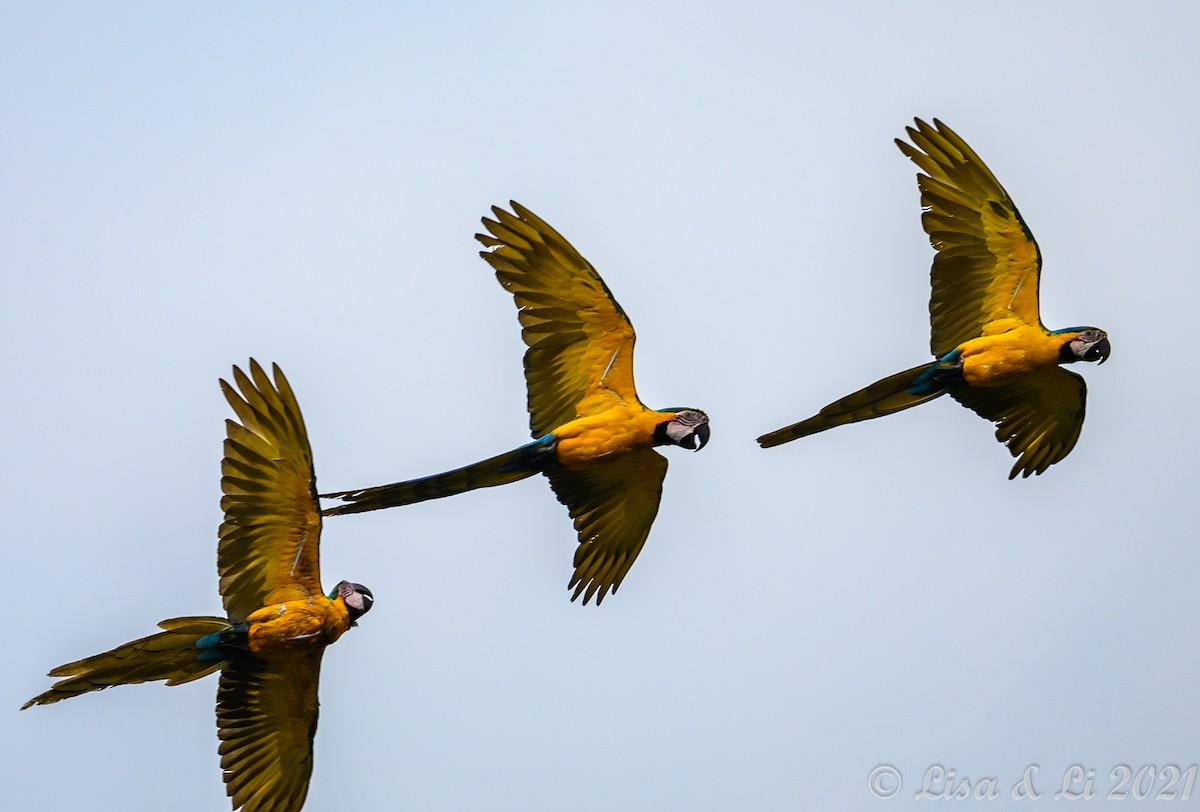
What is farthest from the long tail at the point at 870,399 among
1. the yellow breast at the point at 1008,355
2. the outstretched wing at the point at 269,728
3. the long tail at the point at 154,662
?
the long tail at the point at 154,662

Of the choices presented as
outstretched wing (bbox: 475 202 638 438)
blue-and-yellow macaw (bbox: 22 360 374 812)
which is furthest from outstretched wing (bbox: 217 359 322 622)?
outstretched wing (bbox: 475 202 638 438)

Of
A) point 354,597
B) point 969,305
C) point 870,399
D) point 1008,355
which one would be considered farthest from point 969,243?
point 354,597

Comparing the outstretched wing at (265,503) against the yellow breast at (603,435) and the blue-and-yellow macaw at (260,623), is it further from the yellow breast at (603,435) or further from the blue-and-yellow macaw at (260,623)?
the yellow breast at (603,435)

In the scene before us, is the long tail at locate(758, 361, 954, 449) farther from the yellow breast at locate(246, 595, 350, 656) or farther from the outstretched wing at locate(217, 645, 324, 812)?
the outstretched wing at locate(217, 645, 324, 812)

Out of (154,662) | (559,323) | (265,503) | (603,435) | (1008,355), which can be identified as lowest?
(154,662)

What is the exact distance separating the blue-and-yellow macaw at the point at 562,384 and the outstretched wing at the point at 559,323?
10 millimetres

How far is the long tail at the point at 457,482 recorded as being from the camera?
19.8 metres

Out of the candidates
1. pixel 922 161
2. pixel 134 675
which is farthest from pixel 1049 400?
pixel 134 675

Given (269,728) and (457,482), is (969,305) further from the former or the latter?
(269,728)

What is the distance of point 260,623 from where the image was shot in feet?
61.6

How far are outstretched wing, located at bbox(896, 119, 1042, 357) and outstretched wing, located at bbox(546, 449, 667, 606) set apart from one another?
3.43m

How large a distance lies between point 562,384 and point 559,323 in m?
0.65

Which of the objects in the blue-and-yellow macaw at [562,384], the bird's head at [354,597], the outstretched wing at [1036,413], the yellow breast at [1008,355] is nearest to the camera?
the bird's head at [354,597]

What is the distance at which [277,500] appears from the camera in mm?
18562
